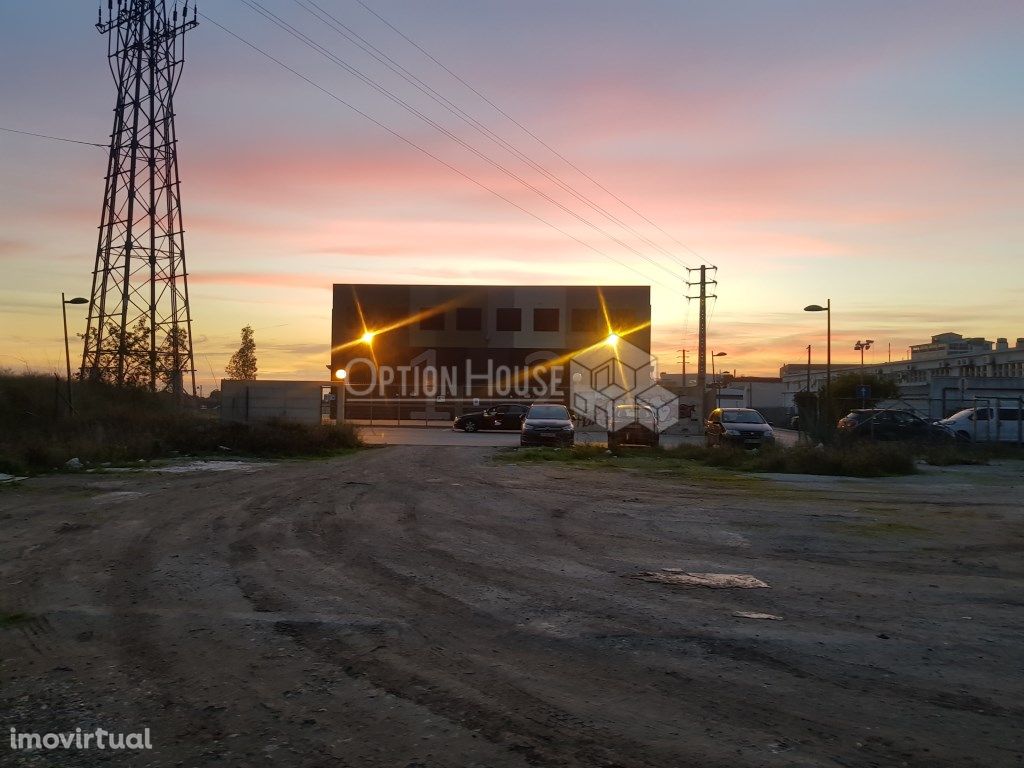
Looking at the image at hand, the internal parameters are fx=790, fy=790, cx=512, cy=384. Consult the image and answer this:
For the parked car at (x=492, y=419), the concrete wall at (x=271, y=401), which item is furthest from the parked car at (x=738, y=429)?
the concrete wall at (x=271, y=401)

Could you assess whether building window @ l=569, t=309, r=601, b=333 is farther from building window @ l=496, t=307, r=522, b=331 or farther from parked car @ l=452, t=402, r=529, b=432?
parked car @ l=452, t=402, r=529, b=432

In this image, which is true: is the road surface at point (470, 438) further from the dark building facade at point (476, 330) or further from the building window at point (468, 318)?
the building window at point (468, 318)

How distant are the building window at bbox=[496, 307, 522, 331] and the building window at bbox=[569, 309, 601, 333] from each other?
389 centimetres

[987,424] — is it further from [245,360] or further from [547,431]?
[245,360]

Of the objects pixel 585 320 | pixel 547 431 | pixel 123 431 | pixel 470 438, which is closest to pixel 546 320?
pixel 585 320

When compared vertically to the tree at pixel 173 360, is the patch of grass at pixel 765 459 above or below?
below

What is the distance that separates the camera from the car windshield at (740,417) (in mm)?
29422

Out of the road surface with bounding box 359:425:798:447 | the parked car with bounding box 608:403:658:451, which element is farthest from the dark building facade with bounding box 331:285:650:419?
the parked car with bounding box 608:403:658:451

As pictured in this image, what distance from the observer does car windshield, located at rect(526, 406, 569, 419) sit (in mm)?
29766

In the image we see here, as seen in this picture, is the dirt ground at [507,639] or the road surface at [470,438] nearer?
the dirt ground at [507,639]

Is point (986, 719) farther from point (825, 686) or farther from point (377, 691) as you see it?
point (377, 691)

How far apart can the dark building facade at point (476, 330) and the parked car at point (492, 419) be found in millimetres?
15689

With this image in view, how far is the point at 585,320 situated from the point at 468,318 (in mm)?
8740

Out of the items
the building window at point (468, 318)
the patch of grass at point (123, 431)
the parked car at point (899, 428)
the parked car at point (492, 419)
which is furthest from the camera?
the building window at point (468, 318)
